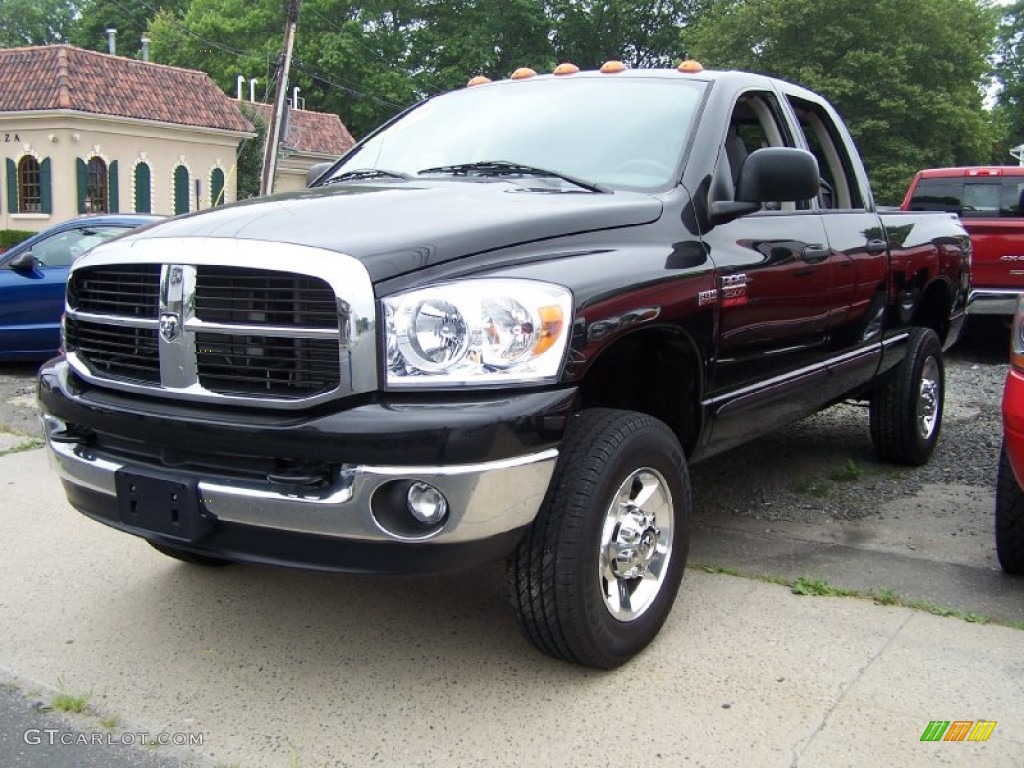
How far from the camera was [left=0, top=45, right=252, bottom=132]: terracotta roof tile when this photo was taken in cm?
2775

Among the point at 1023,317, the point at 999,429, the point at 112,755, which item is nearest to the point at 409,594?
the point at 112,755

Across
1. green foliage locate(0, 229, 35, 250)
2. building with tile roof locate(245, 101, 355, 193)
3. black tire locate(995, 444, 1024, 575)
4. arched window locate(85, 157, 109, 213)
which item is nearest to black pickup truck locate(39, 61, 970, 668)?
black tire locate(995, 444, 1024, 575)

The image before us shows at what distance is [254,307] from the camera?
9.00 feet

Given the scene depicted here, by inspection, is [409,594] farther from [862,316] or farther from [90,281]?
[862,316]

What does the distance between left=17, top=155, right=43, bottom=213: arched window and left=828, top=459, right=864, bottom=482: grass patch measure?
27.7 metres

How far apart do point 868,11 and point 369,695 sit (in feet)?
123

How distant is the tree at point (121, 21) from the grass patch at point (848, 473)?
6345 centimetres

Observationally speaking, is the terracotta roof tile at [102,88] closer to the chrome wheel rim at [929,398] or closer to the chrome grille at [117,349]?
the chrome wheel rim at [929,398]

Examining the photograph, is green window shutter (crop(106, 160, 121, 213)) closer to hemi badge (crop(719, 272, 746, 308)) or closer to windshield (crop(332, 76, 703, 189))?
windshield (crop(332, 76, 703, 189))

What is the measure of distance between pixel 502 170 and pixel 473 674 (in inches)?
72.5

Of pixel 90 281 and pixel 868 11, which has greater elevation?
pixel 868 11

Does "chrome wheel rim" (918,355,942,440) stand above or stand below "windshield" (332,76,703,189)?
below

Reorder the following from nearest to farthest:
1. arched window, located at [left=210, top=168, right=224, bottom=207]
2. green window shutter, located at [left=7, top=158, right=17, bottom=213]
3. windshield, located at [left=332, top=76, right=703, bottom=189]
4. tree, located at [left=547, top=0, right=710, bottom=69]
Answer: windshield, located at [left=332, top=76, right=703, bottom=189] < green window shutter, located at [left=7, top=158, right=17, bottom=213] < arched window, located at [left=210, top=168, right=224, bottom=207] < tree, located at [left=547, top=0, right=710, bottom=69]

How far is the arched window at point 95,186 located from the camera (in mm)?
28555
